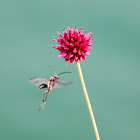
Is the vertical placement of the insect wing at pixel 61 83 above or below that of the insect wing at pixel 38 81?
below

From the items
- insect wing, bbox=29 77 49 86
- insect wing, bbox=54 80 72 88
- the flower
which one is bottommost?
insect wing, bbox=54 80 72 88

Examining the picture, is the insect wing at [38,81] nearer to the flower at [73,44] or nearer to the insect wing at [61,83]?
the insect wing at [61,83]

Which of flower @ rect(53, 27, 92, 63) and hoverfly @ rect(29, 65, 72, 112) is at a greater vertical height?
flower @ rect(53, 27, 92, 63)

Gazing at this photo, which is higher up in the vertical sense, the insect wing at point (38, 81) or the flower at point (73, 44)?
the flower at point (73, 44)

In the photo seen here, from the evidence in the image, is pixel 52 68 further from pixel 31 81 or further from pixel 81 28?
pixel 81 28

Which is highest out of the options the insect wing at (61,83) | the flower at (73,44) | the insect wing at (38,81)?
the flower at (73,44)

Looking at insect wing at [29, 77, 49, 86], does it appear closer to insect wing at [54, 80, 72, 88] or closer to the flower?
insect wing at [54, 80, 72, 88]

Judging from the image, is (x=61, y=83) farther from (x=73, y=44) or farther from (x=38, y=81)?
(x=73, y=44)

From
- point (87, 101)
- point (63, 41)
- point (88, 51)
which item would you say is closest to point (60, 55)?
point (63, 41)
